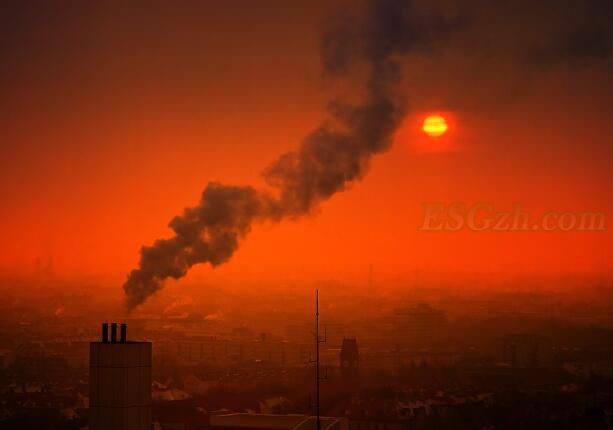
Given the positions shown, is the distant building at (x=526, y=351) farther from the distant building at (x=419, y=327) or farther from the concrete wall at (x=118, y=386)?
the concrete wall at (x=118, y=386)

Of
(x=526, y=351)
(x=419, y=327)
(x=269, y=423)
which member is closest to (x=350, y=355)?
(x=419, y=327)

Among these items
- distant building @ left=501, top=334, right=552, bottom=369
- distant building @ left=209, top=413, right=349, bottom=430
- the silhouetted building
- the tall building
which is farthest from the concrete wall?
distant building @ left=501, top=334, right=552, bottom=369

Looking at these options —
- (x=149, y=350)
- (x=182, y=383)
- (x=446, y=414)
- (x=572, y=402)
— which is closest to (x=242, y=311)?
(x=182, y=383)

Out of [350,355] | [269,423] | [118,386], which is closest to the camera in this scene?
[118,386]

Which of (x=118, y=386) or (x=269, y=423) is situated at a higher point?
(x=118, y=386)

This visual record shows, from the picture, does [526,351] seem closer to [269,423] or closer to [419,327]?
[419,327]

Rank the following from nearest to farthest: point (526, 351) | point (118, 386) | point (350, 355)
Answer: point (118, 386) → point (350, 355) → point (526, 351)
